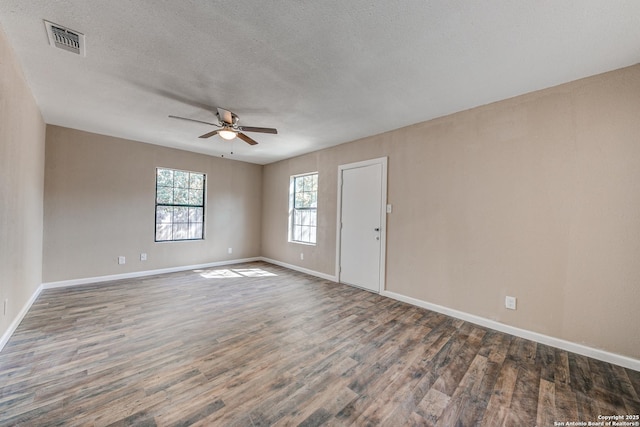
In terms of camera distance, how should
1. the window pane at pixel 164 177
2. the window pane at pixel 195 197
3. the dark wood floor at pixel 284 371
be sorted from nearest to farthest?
1. the dark wood floor at pixel 284 371
2. the window pane at pixel 164 177
3. the window pane at pixel 195 197

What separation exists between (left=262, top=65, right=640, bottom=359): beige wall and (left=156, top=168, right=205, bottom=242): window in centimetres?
420

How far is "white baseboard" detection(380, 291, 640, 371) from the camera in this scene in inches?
82.1

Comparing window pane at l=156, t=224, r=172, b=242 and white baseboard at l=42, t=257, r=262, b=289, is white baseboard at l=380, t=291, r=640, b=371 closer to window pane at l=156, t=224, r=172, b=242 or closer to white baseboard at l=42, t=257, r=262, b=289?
white baseboard at l=42, t=257, r=262, b=289

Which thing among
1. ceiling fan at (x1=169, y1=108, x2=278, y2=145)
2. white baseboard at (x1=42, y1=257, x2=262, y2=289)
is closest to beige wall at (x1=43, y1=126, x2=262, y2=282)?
white baseboard at (x1=42, y1=257, x2=262, y2=289)

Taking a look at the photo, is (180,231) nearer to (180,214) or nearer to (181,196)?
(180,214)

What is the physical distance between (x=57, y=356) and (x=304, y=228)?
400cm

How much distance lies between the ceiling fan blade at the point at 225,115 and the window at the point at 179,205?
9.38ft

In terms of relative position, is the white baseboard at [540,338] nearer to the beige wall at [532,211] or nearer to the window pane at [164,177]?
the beige wall at [532,211]

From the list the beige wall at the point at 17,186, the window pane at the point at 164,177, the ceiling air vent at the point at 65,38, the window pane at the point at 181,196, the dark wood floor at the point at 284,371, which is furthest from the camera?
the window pane at the point at 181,196

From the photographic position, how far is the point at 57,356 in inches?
81.9

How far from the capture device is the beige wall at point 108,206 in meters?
3.92

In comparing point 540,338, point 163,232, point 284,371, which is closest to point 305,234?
point 163,232

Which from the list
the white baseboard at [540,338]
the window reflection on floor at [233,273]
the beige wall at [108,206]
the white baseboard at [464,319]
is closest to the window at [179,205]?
the beige wall at [108,206]

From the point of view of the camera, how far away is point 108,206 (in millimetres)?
4359
